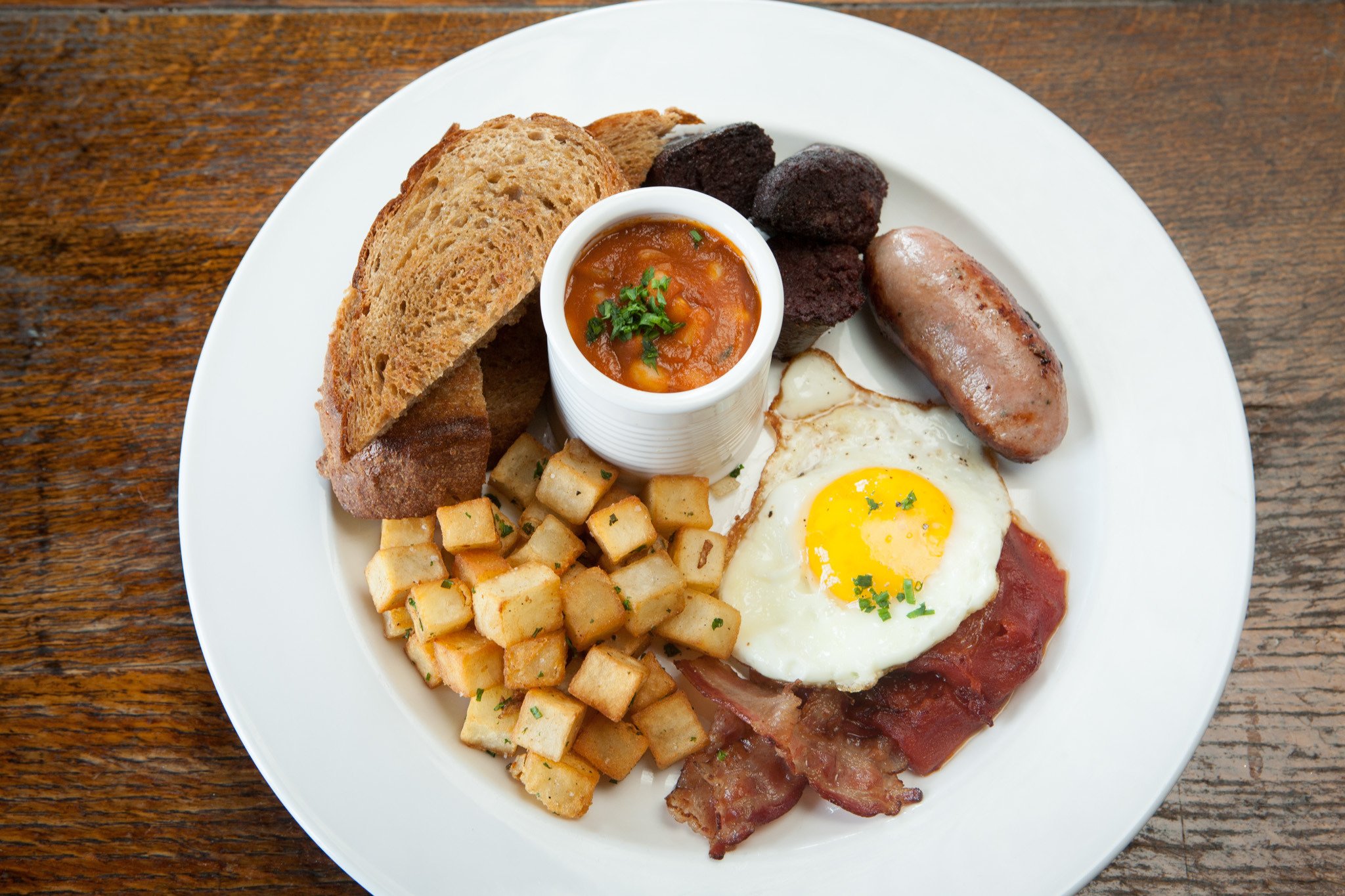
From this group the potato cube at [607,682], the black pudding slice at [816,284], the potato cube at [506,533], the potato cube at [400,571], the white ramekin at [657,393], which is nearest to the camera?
the white ramekin at [657,393]

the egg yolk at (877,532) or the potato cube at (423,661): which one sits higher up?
the egg yolk at (877,532)

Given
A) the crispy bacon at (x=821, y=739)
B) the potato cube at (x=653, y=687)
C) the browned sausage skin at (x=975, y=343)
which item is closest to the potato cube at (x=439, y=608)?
the potato cube at (x=653, y=687)

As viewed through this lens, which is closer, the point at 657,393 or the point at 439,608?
the point at 657,393

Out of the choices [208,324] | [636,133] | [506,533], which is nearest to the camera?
[506,533]

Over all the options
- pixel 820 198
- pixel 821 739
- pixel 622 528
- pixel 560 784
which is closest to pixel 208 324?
pixel 622 528

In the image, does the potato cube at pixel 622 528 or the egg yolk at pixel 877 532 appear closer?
the potato cube at pixel 622 528

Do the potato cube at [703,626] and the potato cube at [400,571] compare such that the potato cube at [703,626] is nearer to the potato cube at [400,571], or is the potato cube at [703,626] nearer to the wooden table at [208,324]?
the potato cube at [400,571]

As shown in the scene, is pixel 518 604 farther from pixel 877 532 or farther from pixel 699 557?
pixel 877 532
